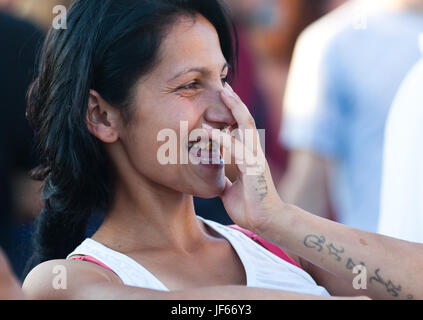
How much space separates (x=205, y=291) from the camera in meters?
1.68

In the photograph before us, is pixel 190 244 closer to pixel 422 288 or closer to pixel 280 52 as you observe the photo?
pixel 422 288

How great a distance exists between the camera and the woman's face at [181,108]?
2.00m

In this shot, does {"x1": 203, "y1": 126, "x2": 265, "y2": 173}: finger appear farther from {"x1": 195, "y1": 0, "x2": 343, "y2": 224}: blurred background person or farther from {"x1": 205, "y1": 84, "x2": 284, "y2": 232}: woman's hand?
{"x1": 195, "y1": 0, "x2": 343, "y2": 224}: blurred background person

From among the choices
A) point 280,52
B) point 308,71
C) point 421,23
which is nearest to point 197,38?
point 308,71

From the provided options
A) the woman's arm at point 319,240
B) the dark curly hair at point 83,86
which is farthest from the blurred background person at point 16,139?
the woman's arm at point 319,240

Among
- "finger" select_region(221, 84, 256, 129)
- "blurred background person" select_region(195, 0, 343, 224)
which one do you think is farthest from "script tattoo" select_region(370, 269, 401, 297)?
"blurred background person" select_region(195, 0, 343, 224)

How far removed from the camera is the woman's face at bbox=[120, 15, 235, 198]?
200 cm

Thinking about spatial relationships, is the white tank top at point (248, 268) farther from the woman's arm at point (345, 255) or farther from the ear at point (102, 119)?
the ear at point (102, 119)

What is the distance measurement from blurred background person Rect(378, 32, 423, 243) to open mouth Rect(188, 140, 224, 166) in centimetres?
59

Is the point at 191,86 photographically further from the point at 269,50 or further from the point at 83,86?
the point at 269,50

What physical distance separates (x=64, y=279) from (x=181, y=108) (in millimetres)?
520

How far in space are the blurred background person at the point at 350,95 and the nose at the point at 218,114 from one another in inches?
35.1

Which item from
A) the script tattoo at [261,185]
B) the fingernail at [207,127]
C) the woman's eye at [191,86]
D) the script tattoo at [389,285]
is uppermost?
the woman's eye at [191,86]
